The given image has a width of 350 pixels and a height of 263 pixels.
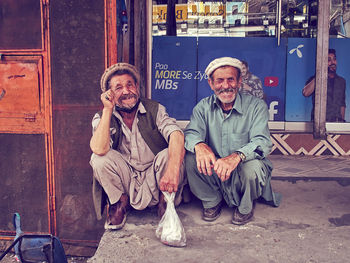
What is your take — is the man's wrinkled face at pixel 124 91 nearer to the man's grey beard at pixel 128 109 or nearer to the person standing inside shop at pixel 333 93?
the man's grey beard at pixel 128 109

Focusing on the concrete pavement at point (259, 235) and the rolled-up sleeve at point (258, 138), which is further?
the rolled-up sleeve at point (258, 138)

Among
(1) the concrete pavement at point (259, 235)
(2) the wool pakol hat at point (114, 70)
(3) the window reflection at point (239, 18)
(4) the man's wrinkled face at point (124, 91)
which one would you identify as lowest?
(1) the concrete pavement at point (259, 235)

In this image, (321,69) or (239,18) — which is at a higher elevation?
(239,18)

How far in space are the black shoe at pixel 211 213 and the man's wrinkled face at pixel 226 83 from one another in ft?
2.83

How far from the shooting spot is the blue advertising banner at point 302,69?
527cm

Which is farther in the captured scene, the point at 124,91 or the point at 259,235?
the point at 124,91

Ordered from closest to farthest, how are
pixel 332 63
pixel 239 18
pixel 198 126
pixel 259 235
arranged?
1. pixel 259 235
2. pixel 198 126
3. pixel 332 63
4. pixel 239 18

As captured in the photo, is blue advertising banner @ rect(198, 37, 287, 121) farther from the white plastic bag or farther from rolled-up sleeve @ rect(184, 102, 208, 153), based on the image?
the white plastic bag

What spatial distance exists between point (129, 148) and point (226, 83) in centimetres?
93

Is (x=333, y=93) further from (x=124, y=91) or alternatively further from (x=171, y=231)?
(x=171, y=231)

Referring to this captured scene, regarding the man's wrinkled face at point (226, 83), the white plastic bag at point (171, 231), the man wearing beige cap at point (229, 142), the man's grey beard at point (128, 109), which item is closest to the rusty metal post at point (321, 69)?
the man wearing beige cap at point (229, 142)

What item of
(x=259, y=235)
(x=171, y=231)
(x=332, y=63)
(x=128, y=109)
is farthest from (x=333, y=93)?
(x=171, y=231)

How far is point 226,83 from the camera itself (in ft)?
10.0

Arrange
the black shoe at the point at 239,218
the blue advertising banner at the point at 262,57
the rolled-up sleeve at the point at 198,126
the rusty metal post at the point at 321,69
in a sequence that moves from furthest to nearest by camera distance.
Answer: the blue advertising banner at the point at 262,57, the rusty metal post at the point at 321,69, the rolled-up sleeve at the point at 198,126, the black shoe at the point at 239,218
